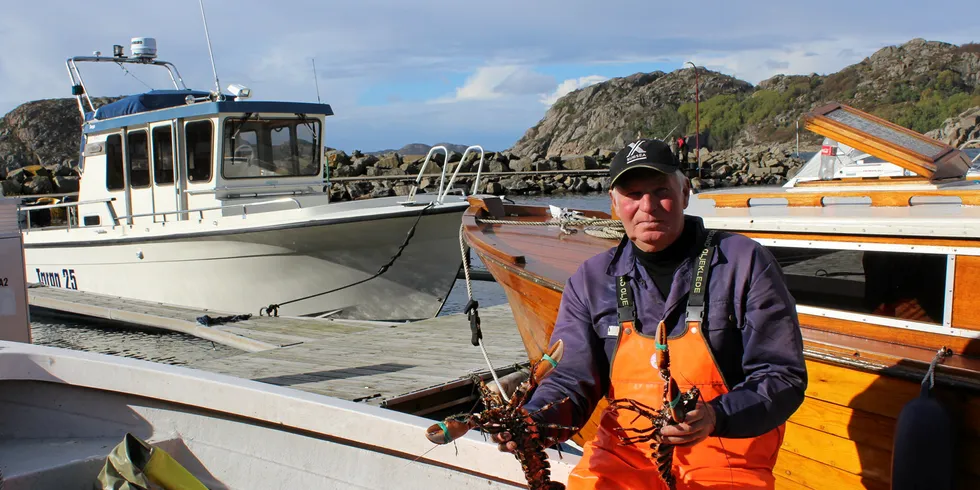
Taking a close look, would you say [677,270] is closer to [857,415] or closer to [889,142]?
[857,415]

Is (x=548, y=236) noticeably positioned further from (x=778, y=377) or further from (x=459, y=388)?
(x=778, y=377)

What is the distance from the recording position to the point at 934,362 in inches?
119

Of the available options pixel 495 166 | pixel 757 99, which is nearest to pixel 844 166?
pixel 495 166

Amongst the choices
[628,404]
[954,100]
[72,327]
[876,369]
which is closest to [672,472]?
[628,404]

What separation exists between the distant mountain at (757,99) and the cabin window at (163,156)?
60.1m

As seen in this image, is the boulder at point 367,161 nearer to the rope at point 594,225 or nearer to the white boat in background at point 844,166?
the white boat in background at point 844,166

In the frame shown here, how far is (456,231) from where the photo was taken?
9.59 m

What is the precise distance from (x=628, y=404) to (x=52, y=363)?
333 cm

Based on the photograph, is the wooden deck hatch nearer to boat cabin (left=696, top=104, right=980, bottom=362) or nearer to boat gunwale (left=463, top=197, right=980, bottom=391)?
boat cabin (left=696, top=104, right=980, bottom=362)

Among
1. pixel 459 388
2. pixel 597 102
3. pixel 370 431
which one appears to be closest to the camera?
pixel 370 431

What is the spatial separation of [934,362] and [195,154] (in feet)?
29.9

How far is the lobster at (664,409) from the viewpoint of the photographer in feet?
6.19

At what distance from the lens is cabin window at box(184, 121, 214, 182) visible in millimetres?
A: 10070

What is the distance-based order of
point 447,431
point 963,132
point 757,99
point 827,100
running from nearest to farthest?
point 447,431, point 963,132, point 827,100, point 757,99
